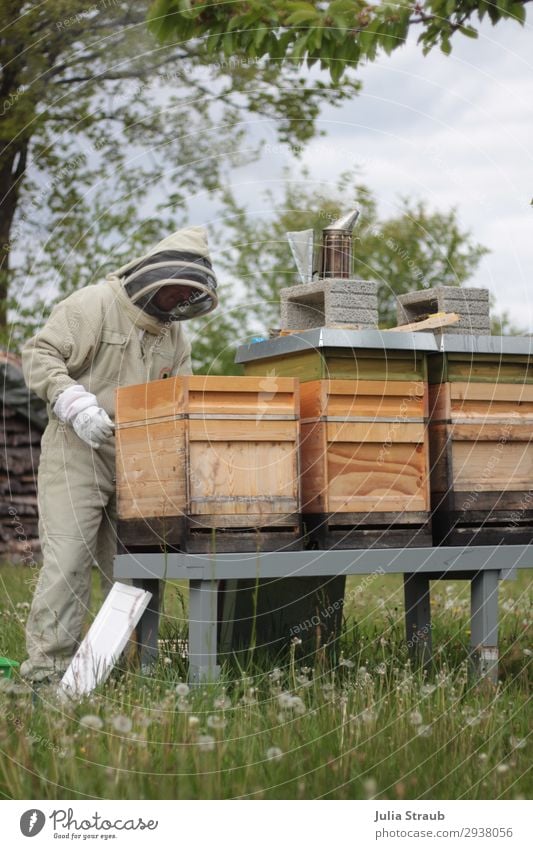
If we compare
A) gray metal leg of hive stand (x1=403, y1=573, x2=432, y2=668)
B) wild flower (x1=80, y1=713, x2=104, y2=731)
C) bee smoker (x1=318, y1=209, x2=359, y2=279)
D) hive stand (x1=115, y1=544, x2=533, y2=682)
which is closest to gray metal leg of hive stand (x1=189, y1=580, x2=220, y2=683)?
hive stand (x1=115, y1=544, x2=533, y2=682)

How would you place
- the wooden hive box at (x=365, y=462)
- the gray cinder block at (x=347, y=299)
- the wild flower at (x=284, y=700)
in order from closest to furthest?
the wild flower at (x=284, y=700) < the wooden hive box at (x=365, y=462) < the gray cinder block at (x=347, y=299)

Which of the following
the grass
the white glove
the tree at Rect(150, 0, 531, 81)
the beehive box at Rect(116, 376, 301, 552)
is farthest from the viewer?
the tree at Rect(150, 0, 531, 81)

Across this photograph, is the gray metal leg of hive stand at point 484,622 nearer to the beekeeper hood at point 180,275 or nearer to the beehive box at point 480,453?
the beehive box at point 480,453

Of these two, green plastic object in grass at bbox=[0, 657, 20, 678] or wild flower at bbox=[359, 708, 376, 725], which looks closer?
wild flower at bbox=[359, 708, 376, 725]

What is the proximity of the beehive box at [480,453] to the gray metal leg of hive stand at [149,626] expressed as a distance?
1.31m

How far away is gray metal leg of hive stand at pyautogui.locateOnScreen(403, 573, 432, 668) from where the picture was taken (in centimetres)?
557

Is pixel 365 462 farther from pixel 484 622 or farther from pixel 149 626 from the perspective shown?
pixel 149 626

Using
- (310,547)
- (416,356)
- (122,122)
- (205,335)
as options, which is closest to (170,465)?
(310,547)

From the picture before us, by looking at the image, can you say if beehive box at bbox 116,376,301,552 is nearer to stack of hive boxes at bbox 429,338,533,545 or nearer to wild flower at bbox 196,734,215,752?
stack of hive boxes at bbox 429,338,533,545

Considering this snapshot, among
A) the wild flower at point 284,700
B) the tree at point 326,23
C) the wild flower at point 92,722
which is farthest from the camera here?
the tree at point 326,23

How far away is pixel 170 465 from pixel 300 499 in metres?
0.56

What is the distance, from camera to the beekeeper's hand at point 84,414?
4.95m

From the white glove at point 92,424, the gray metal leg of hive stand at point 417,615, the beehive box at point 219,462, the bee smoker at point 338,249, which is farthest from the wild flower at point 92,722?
the bee smoker at point 338,249

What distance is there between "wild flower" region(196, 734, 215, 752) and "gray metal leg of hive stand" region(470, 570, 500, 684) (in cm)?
162
